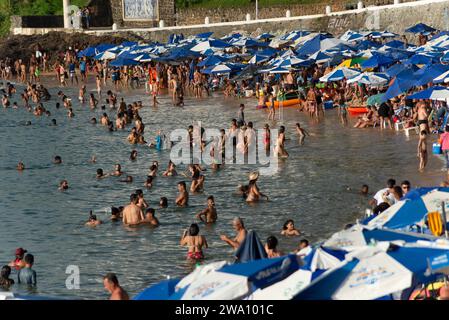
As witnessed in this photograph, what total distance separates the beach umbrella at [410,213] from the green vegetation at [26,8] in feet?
206

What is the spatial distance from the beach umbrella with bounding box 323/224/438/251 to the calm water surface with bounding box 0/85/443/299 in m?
4.73

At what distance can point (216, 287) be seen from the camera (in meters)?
11.1

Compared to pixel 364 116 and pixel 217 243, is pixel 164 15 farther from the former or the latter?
pixel 217 243

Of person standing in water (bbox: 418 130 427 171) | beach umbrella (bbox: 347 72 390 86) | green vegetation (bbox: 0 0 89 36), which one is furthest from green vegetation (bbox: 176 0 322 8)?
person standing in water (bbox: 418 130 427 171)

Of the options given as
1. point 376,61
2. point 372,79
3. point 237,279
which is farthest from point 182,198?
point 376,61

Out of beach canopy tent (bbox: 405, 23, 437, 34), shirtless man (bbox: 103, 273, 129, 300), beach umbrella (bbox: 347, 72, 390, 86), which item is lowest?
shirtless man (bbox: 103, 273, 129, 300)

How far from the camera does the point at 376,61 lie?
1379 inches

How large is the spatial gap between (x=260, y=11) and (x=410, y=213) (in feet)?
160

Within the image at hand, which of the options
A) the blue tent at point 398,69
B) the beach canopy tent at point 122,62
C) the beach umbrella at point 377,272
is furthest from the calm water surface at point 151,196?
the beach canopy tent at point 122,62

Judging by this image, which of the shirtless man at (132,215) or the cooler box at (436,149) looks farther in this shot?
the cooler box at (436,149)

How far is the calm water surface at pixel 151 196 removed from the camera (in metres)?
18.3

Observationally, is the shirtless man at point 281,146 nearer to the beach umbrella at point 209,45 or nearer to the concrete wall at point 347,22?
the concrete wall at point 347,22

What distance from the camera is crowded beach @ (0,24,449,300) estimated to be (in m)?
11.7

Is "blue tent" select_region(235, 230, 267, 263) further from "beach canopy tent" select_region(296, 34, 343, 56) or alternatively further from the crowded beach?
"beach canopy tent" select_region(296, 34, 343, 56)
